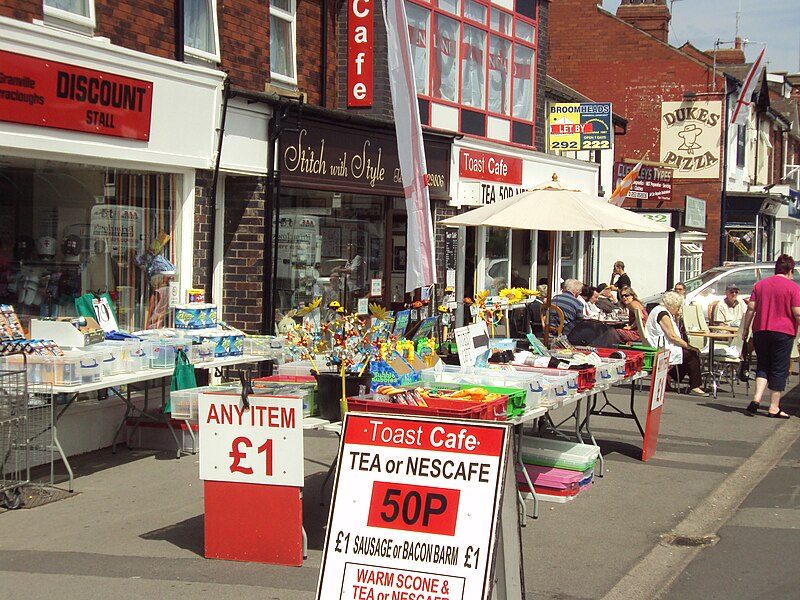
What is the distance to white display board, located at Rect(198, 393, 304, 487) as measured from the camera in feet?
20.0

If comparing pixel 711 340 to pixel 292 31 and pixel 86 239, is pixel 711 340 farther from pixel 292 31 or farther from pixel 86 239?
pixel 86 239

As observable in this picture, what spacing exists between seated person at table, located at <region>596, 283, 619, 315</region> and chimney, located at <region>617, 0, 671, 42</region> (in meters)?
22.0

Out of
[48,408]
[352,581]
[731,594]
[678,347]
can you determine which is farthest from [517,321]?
[352,581]

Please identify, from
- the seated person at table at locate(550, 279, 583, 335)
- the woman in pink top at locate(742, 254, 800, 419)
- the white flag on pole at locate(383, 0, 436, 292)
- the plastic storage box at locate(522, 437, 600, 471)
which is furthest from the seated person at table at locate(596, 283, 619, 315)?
the plastic storage box at locate(522, 437, 600, 471)

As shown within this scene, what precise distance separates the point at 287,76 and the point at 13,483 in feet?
24.9

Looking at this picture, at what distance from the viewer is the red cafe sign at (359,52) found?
14484 millimetres

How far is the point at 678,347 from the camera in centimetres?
1284

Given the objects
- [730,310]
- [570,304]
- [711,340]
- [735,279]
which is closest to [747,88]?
[735,279]

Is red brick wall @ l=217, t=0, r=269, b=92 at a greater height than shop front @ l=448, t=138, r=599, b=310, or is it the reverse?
red brick wall @ l=217, t=0, r=269, b=92

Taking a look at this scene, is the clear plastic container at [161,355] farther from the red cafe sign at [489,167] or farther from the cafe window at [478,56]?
the red cafe sign at [489,167]

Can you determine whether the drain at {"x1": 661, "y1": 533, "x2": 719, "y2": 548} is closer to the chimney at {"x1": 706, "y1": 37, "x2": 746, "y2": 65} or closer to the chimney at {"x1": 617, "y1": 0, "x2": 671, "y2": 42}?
the chimney at {"x1": 617, "y1": 0, "x2": 671, "y2": 42}

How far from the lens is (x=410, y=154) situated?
10062mm

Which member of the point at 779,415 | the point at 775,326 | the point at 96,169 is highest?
the point at 96,169

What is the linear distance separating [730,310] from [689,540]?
36.2ft
